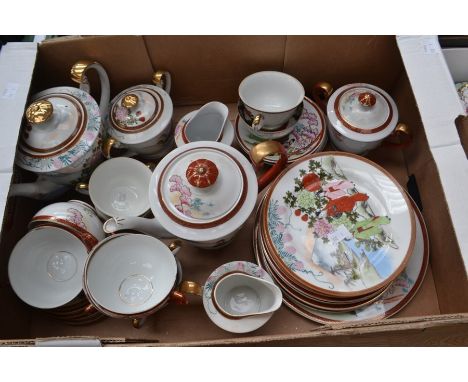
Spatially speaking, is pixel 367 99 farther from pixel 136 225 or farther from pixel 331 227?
pixel 136 225

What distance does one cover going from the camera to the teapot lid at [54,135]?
0.68 m

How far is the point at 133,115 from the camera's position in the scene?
782mm

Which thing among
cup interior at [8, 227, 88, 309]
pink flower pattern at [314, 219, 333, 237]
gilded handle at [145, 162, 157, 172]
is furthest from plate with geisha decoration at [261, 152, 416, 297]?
cup interior at [8, 227, 88, 309]

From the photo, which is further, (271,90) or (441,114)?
(271,90)

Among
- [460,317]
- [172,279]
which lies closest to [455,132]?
[460,317]

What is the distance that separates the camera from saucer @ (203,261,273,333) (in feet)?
2.15

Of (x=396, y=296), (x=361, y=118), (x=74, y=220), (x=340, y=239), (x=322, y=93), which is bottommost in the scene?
(x=396, y=296)

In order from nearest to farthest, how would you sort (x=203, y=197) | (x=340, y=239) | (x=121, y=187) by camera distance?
(x=203, y=197), (x=340, y=239), (x=121, y=187)

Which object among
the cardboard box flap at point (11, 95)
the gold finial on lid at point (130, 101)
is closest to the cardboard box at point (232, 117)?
the cardboard box flap at point (11, 95)

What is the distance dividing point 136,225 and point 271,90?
1.40 feet

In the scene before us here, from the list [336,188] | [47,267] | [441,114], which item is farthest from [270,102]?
[47,267]

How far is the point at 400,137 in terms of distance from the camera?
0.78 meters

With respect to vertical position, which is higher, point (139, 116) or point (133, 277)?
point (139, 116)

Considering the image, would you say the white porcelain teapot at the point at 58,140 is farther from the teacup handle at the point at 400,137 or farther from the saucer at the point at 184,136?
the teacup handle at the point at 400,137
